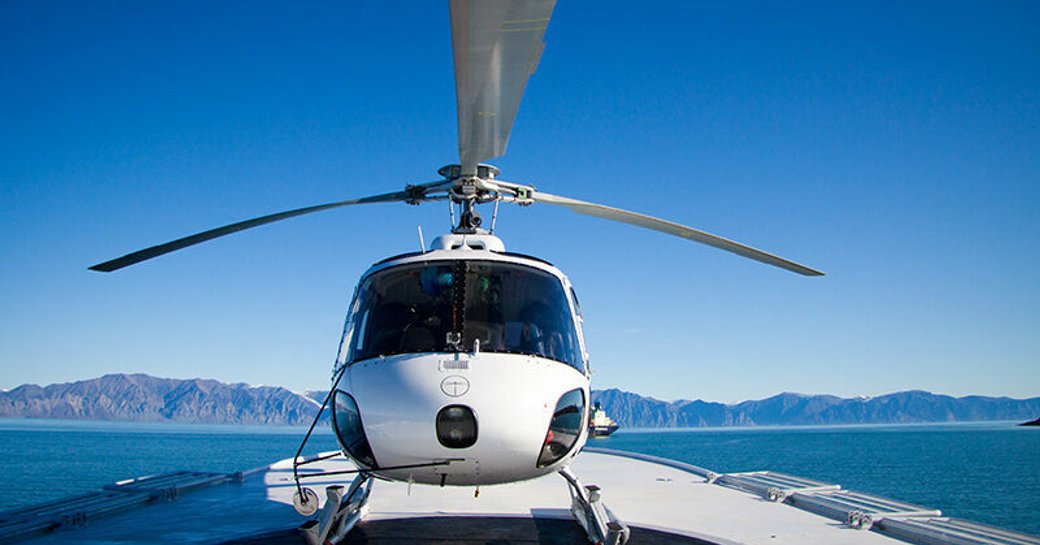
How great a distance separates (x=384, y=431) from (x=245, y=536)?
3.64m

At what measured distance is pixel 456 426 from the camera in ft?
16.9

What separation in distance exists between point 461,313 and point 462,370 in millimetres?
714

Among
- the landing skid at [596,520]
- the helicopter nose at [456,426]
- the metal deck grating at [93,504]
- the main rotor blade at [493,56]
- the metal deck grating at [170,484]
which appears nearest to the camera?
the main rotor blade at [493,56]

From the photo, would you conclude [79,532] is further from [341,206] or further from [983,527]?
[983,527]

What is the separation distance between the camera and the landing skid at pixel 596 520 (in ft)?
21.7

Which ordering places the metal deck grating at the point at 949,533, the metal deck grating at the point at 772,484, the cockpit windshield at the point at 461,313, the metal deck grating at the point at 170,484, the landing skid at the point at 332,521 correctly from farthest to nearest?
1. the metal deck grating at the point at 170,484
2. the metal deck grating at the point at 772,484
3. the metal deck grating at the point at 949,533
4. the landing skid at the point at 332,521
5. the cockpit windshield at the point at 461,313

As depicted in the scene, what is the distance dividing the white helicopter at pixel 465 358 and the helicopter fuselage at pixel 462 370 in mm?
10

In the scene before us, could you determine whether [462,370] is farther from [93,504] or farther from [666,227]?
[93,504]

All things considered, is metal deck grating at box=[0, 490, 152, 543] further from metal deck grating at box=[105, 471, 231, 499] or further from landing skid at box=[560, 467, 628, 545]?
landing skid at box=[560, 467, 628, 545]

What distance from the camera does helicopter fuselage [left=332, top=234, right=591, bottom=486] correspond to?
17.1 feet

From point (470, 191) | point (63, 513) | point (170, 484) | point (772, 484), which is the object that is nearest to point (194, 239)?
point (470, 191)

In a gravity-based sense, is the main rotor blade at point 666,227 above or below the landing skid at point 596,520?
above


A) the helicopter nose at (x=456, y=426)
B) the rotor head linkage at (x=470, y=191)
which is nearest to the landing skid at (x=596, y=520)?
the helicopter nose at (x=456, y=426)

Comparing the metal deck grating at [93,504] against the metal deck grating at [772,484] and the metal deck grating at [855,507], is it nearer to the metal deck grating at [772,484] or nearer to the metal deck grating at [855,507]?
the metal deck grating at [855,507]
